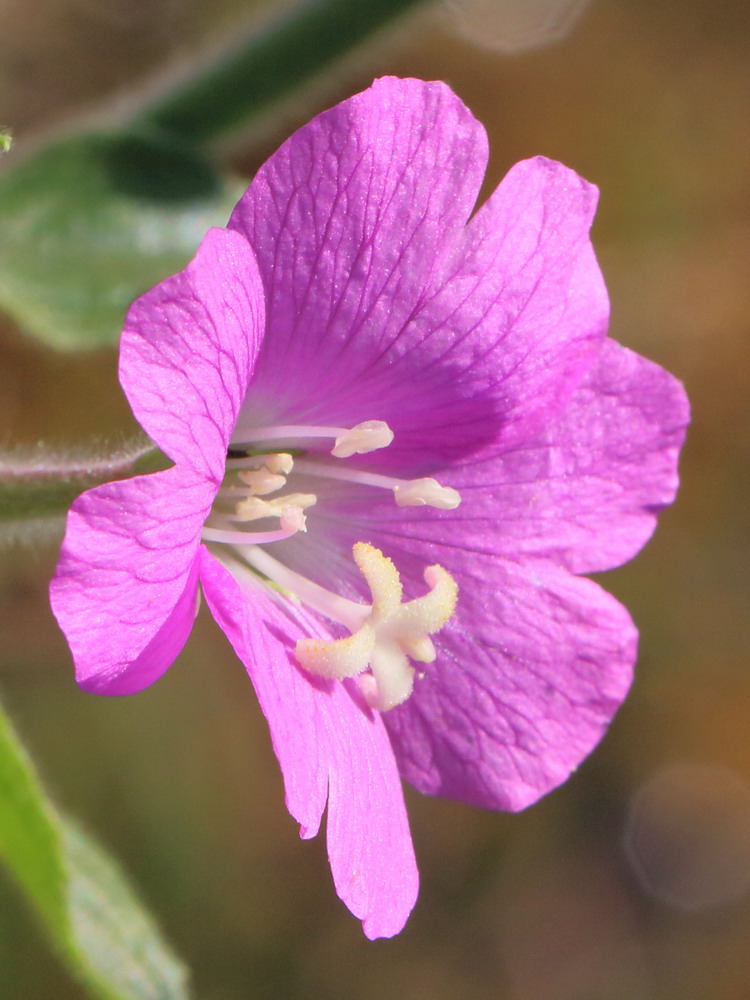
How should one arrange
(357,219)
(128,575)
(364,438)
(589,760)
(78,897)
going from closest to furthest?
(128,575), (357,219), (364,438), (78,897), (589,760)

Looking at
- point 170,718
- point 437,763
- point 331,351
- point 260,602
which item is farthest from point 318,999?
point 331,351

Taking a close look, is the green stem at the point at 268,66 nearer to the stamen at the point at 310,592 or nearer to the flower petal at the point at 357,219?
the flower petal at the point at 357,219

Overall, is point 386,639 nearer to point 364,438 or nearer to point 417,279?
point 364,438

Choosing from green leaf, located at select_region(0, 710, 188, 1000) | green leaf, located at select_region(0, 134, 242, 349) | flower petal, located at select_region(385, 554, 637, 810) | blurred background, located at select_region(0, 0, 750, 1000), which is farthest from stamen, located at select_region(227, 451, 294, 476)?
blurred background, located at select_region(0, 0, 750, 1000)

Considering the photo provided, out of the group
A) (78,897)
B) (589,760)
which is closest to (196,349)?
(78,897)

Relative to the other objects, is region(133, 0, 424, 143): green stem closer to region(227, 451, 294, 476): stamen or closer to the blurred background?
the blurred background

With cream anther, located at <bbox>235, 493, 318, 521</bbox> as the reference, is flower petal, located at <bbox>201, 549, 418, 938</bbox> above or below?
below

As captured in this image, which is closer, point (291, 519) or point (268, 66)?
point (291, 519)
